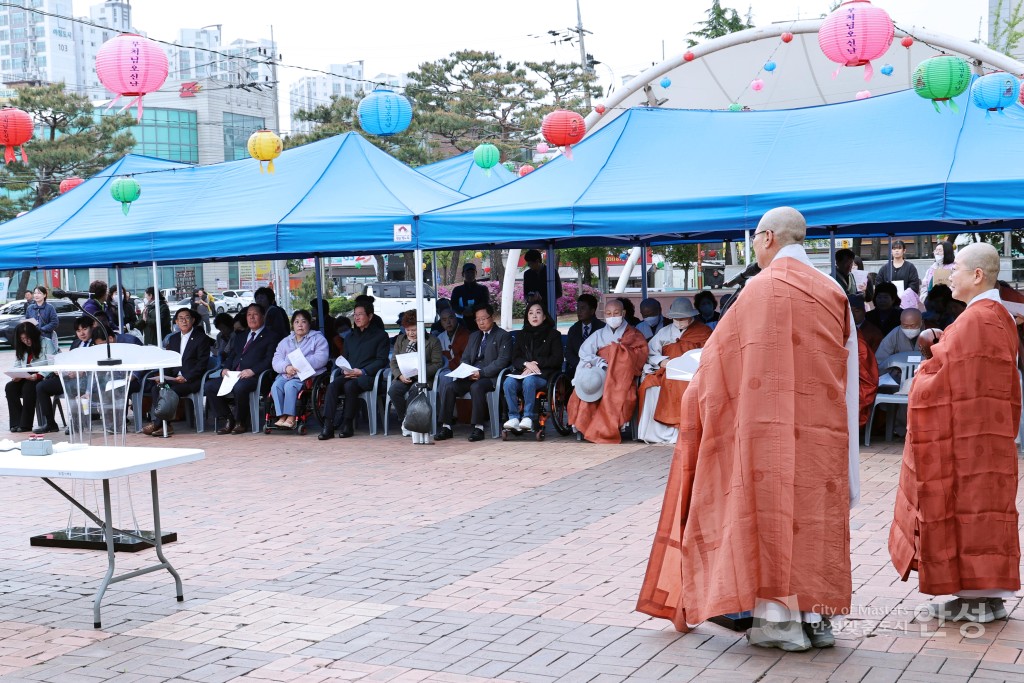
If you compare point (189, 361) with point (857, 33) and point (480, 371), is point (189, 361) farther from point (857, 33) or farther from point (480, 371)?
point (857, 33)

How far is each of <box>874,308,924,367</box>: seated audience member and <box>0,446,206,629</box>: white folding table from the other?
6819mm

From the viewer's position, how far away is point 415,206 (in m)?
11.3

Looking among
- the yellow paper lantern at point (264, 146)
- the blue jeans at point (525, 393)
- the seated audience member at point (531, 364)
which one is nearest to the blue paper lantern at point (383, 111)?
the yellow paper lantern at point (264, 146)

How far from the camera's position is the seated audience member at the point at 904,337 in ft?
33.6

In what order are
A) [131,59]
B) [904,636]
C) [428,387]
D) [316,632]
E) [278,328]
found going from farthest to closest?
[278,328], [428,387], [131,59], [316,632], [904,636]

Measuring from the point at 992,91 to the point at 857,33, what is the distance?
119 cm

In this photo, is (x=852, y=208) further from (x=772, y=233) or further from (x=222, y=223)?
(x=222, y=223)

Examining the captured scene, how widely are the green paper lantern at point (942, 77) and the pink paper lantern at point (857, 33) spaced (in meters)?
0.72

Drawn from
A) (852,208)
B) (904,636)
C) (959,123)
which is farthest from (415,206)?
(904,636)

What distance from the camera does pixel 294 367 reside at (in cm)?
1191

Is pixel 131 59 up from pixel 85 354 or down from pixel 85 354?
up

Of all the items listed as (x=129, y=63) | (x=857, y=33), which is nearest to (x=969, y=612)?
(x=857, y=33)

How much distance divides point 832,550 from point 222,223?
8.85 meters

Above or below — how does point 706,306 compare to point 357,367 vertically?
above
